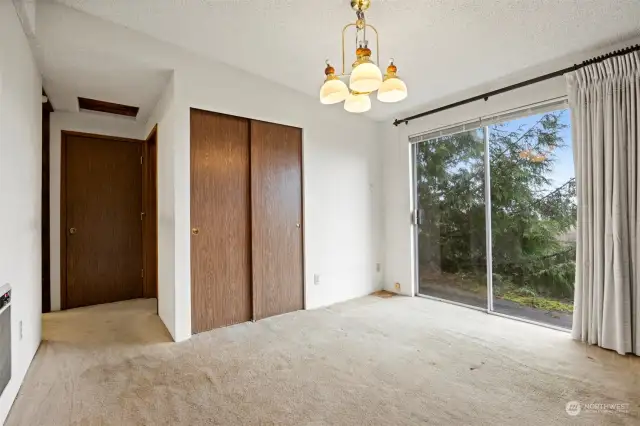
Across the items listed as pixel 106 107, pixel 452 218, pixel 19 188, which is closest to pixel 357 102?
pixel 452 218

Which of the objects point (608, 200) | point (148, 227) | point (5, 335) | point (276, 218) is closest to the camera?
point (5, 335)

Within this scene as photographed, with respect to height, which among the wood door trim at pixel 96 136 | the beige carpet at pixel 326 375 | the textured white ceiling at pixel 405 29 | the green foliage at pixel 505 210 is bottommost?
the beige carpet at pixel 326 375

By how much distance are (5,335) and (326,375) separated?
6.23 ft

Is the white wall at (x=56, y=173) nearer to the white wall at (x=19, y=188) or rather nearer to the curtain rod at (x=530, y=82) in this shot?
the white wall at (x=19, y=188)

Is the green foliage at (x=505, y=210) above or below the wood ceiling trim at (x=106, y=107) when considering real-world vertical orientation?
below

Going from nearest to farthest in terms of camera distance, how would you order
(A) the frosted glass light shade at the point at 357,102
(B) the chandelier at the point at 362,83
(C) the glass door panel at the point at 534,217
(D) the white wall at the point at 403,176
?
(B) the chandelier at the point at 362,83
(A) the frosted glass light shade at the point at 357,102
(C) the glass door panel at the point at 534,217
(D) the white wall at the point at 403,176

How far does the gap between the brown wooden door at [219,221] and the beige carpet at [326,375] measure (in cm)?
24

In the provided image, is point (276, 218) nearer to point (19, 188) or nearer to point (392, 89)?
point (392, 89)

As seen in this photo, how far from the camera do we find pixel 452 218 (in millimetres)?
3824

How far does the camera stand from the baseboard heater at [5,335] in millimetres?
1733

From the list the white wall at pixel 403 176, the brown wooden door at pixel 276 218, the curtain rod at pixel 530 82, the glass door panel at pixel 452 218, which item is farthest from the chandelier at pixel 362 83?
the glass door panel at pixel 452 218

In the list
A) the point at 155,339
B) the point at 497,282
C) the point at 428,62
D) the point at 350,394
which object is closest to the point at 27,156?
the point at 155,339

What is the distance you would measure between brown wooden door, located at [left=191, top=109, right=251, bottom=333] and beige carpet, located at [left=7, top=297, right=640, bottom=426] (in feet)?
0.77

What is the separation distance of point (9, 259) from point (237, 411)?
163 centimetres
